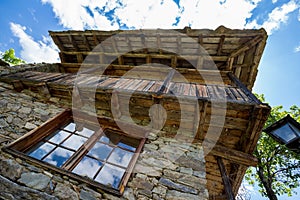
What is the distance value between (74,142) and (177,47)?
4.57 m

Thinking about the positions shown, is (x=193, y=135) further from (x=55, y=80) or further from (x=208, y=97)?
(x=55, y=80)

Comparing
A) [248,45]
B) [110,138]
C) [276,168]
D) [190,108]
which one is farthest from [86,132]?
[276,168]

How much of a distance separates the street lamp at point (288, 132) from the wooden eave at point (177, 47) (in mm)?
3877

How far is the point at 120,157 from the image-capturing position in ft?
11.2

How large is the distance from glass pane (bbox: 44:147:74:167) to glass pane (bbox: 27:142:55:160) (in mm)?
142

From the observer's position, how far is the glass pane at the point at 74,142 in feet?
11.7

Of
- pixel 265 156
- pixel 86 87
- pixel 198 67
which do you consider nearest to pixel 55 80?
pixel 86 87

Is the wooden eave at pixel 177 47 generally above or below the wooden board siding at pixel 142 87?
above

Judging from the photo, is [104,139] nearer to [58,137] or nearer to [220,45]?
[58,137]

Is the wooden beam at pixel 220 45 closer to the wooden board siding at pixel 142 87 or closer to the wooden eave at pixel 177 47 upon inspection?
the wooden eave at pixel 177 47

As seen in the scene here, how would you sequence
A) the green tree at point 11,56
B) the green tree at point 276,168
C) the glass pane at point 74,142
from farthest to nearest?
the green tree at point 11,56, the green tree at point 276,168, the glass pane at point 74,142

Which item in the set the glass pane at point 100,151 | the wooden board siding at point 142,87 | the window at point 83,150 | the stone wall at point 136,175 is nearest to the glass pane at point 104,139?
the window at point 83,150

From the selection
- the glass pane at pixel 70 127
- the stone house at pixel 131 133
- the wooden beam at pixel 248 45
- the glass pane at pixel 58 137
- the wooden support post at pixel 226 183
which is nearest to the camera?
the stone house at pixel 131 133

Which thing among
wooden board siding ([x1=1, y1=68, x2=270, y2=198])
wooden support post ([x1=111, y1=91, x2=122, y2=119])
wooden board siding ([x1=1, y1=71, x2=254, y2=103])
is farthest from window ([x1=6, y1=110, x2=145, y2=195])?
wooden board siding ([x1=1, y1=71, x2=254, y2=103])
